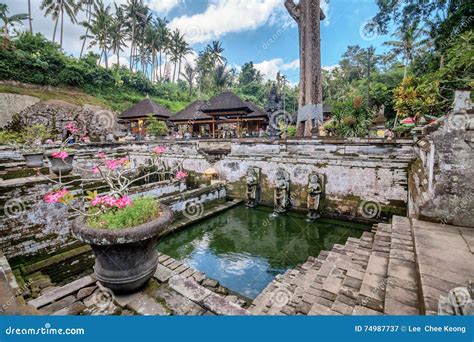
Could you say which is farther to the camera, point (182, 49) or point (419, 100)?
point (182, 49)

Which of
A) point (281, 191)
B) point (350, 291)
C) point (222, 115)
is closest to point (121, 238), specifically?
point (350, 291)

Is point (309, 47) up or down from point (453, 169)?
up

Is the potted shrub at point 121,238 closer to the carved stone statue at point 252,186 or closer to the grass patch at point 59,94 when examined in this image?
the carved stone statue at point 252,186

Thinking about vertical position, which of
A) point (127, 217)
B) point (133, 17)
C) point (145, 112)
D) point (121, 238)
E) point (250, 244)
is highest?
point (133, 17)

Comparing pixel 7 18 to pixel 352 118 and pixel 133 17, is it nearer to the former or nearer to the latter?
pixel 133 17

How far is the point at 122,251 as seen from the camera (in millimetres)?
2104

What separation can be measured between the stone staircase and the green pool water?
2.76 ft

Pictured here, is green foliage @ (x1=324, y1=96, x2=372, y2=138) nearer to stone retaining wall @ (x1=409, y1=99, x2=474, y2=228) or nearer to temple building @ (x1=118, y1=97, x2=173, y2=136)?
stone retaining wall @ (x1=409, y1=99, x2=474, y2=228)

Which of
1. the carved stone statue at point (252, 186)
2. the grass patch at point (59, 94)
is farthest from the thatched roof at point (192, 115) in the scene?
the grass patch at point (59, 94)

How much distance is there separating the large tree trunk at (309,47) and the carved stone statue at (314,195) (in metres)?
4.42

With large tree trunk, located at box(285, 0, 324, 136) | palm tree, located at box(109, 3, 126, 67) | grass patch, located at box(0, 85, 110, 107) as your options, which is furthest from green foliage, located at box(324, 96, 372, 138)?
palm tree, located at box(109, 3, 126, 67)

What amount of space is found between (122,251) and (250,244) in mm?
4146

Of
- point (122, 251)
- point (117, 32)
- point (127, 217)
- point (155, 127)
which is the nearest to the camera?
point (122, 251)

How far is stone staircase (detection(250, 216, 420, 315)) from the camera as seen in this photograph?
2.06 meters
